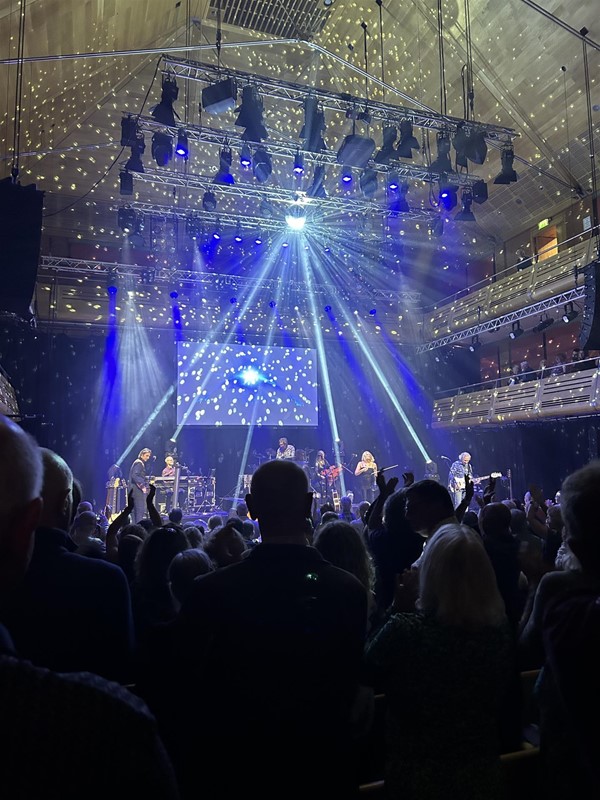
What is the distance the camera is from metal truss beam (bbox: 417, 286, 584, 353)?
40.6ft

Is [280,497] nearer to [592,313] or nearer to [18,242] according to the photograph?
[18,242]

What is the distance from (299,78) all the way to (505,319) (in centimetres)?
788

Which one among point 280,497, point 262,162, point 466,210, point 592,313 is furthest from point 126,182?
point 280,497

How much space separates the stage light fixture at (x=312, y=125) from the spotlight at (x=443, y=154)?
2081 millimetres

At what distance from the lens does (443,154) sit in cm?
1001

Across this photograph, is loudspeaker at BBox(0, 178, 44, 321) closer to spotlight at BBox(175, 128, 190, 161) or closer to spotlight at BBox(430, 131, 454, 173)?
spotlight at BBox(175, 128, 190, 161)

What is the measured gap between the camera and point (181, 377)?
606 inches

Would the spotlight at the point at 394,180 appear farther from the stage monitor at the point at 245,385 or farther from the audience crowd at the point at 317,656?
the audience crowd at the point at 317,656

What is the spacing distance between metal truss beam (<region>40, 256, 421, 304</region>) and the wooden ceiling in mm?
1525

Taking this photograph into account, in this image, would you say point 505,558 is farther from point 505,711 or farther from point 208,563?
point 208,563

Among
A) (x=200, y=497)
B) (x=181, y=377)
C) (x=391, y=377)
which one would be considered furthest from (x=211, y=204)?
(x=391, y=377)

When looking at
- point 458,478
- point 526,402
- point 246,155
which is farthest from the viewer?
point 458,478

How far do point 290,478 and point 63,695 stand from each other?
103cm

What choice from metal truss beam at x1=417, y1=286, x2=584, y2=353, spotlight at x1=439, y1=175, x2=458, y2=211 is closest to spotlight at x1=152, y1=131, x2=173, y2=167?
spotlight at x1=439, y1=175, x2=458, y2=211
